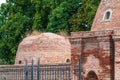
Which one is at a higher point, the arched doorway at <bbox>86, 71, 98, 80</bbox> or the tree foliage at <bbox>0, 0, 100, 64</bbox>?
the tree foliage at <bbox>0, 0, 100, 64</bbox>

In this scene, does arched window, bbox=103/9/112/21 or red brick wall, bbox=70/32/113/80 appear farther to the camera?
arched window, bbox=103/9/112/21

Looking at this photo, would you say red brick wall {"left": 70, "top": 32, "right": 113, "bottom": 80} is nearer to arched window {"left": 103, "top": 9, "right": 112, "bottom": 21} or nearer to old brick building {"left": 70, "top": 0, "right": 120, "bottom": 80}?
old brick building {"left": 70, "top": 0, "right": 120, "bottom": 80}

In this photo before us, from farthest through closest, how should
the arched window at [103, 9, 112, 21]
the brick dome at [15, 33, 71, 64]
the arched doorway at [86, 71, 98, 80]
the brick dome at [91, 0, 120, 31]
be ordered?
the brick dome at [15, 33, 71, 64]
the arched window at [103, 9, 112, 21]
the brick dome at [91, 0, 120, 31]
the arched doorway at [86, 71, 98, 80]

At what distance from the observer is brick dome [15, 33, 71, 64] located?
1039 inches

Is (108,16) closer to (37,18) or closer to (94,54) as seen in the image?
(94,54)

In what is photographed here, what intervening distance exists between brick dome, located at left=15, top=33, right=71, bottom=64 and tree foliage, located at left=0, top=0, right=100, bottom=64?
18.7 feet

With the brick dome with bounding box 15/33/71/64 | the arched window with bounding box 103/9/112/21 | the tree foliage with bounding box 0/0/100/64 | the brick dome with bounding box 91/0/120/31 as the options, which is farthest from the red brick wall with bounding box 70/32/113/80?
the tree foliage with bounding box 0/0/100/64

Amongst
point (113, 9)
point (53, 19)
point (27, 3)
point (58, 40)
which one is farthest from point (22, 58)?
point (27, 3)

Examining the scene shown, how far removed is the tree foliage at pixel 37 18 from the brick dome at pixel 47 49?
18.7 feet

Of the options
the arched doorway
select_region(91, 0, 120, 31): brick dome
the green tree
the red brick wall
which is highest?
the green tree

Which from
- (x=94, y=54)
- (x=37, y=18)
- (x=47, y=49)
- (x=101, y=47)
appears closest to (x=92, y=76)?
(x=94, y=54)

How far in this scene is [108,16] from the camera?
55.0 feet

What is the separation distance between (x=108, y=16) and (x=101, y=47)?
220cm

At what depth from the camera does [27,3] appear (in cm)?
4200
